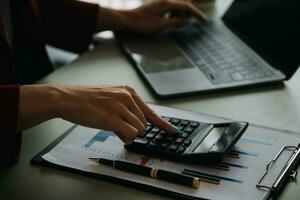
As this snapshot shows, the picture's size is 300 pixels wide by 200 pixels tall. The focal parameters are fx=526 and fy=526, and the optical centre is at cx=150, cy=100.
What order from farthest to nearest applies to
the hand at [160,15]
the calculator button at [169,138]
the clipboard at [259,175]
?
the hand at [160,15], the calculator button at [169,138], the clipboard at [259,175]

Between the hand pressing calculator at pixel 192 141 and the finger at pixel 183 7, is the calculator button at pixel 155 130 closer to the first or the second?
the hand pressing calculator at pixel 192 141

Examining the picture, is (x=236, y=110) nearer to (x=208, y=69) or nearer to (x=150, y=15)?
(x=208, y=69)

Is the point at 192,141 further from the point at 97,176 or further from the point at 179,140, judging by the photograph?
the point at 97,176

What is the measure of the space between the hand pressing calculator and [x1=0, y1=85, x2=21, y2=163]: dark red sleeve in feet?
0.60

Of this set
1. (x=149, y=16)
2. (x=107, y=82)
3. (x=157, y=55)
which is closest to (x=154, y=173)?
(x=107, y=82)

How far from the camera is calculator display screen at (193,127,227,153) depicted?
0.82 metres

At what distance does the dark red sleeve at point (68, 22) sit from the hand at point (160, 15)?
109 millimetres

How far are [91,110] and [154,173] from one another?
157 millimetres

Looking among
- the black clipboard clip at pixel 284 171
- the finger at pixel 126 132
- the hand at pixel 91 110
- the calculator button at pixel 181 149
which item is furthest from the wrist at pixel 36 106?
the black clipboard clip at pixel 284 171

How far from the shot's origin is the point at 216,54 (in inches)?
46.6

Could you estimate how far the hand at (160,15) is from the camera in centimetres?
133

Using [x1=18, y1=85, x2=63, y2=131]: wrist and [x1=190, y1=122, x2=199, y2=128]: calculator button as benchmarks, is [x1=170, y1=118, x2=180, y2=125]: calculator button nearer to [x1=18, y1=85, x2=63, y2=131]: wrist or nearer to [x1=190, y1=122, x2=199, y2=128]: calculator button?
[x1=190, y1=122, x2=199, y2=128]: calculator button

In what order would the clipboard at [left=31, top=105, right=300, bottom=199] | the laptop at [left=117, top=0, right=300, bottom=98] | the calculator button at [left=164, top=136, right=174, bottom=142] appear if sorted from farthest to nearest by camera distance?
the laptop at [left=117, top=0, right=300, bottom=98], the calculator button at [left=164, top=136, right=174, bottom=142], the clipboard at [left=31, top=105, right=300, bottom=199]

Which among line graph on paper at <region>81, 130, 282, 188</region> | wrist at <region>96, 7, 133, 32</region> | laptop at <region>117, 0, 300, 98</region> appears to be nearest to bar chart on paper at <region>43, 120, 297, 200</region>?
line graph on paper at <region>81, 130, 282, 188</region>
